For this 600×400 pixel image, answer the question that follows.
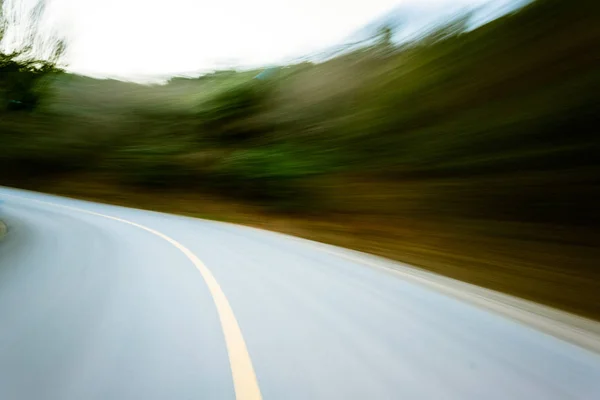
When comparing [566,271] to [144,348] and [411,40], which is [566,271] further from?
[411,40]

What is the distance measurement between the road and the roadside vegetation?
→ 2482 mm

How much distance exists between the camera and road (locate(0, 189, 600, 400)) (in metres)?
3.30

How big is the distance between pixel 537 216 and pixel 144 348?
8043mm

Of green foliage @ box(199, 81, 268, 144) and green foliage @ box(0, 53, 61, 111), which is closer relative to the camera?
green foliage @ box(0, 53, 61, 111)

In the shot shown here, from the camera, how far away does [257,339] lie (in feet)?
13.9

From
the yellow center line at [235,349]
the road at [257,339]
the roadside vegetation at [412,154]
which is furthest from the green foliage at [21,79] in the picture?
the yellow center line at [235,349]

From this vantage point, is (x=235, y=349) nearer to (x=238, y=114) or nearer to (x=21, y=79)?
(x=21, y=79)

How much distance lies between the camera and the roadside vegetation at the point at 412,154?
8.93 metres

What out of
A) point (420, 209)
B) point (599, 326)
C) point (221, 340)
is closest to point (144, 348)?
point (221, 340)

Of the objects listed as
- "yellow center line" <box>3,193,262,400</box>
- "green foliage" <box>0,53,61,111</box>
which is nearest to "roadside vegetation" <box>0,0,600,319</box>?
"green foliage" <box>0,53,61,111</box>

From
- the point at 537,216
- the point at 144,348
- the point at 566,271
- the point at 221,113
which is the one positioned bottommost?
→ the point at 144,348

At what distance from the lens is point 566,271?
7.31 m

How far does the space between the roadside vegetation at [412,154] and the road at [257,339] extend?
8.14 feet

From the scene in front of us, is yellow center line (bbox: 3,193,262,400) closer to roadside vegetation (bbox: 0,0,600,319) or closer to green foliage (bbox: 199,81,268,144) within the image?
roadside vegetation (bbox: 0,0,600,319)
